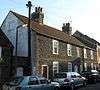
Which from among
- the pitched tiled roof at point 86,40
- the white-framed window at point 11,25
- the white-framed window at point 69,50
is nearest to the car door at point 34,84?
the white-framed window at point 11,25

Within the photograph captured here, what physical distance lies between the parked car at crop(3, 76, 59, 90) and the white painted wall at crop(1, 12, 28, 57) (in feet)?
36.2

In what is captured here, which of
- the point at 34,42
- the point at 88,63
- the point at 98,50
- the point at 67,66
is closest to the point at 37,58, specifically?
the point at 34,42

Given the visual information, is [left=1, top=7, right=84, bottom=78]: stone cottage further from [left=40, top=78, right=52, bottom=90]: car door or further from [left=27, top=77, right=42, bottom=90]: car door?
[left=27, top=77, right=42, bottom=90]: car door

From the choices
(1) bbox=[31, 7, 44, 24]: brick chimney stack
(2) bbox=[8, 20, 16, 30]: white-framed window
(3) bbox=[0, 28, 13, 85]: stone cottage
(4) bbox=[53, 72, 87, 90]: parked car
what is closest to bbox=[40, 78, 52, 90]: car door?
(4) bbox=[53, 72, 87, 90]: parked car

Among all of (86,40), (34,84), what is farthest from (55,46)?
(86,40)

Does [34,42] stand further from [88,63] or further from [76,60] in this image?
[88,63]

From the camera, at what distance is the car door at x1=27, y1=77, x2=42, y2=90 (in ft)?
51.9

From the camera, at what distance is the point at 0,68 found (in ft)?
77.5

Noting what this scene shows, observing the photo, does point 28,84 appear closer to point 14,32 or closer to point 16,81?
point 16,81

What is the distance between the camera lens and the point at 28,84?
1575cm

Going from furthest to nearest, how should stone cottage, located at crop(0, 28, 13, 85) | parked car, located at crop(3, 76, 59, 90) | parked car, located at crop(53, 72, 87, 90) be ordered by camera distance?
1. stone cottage, located at crop(0, 28, 13, 85)
2. parked car, located at crop(53, 72, 87, 90)
3. parked car, located at crop(3, 76, 59, 90)

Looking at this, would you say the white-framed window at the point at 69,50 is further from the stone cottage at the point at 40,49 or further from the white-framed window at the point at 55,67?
the white-framed window at the point at 55,67

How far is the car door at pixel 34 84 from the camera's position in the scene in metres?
15.8

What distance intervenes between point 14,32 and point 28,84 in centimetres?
1461
